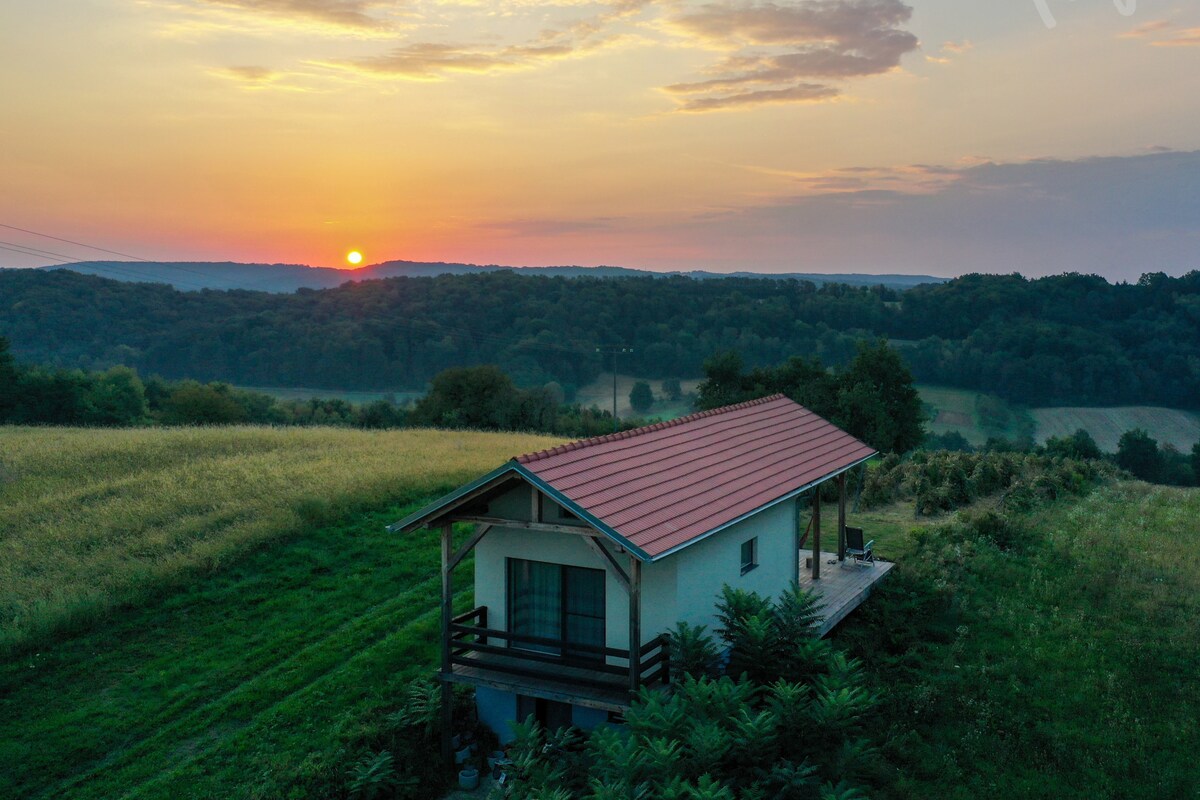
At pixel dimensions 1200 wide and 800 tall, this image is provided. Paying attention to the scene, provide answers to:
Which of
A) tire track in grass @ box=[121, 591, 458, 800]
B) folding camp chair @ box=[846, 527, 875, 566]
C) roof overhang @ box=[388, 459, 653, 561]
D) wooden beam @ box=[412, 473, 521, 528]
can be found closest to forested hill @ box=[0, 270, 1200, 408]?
folding camp chair @ box=[846, 527, 875, 566]

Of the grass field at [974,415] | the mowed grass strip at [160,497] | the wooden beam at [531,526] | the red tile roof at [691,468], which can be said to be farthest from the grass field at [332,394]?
the wooden beam at [531,526]

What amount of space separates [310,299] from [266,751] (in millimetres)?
92686

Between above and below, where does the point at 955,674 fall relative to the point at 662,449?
below

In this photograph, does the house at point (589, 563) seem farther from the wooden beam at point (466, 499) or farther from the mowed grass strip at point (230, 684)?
the mowed grass strip at point (230, 684)

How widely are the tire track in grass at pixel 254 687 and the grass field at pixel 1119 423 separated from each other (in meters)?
70.1

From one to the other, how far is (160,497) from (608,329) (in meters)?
75.2

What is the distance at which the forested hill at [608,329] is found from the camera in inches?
3184

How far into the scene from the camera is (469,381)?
185ft

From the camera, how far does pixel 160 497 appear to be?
2480 centimetres

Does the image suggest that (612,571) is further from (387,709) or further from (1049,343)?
(1049,343)

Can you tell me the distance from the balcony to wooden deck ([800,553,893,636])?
500 centimetres

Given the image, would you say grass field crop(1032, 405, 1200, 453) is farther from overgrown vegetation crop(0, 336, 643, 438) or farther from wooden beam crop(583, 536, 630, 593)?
wooden beam crop(583, 536, 630, 593)

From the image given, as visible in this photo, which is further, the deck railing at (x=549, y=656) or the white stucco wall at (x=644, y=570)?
the white stucco wall at (x=644, y=570)

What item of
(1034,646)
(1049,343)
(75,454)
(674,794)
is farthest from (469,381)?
(1049,343)
